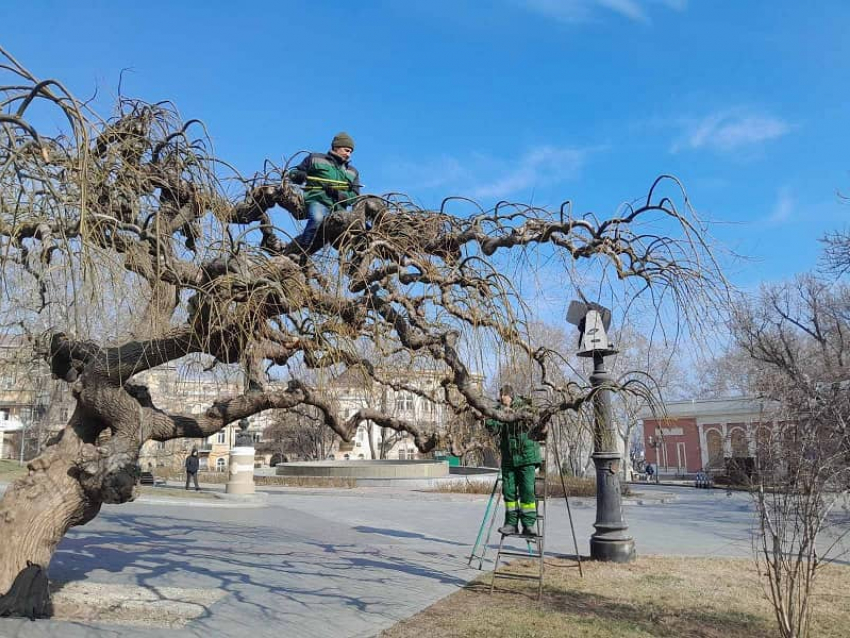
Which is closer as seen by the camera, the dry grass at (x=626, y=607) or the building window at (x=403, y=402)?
the dry grass at (x=626, y=607)

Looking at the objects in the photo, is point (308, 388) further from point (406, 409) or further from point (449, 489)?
point (449, 489)

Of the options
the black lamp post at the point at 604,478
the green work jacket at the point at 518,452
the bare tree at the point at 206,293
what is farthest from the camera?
the black lamp post at the point at 604,478

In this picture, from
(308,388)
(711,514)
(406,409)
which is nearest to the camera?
(308,388)

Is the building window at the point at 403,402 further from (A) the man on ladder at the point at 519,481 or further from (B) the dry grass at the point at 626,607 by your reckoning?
(B) the dry grass at the point at 626,607

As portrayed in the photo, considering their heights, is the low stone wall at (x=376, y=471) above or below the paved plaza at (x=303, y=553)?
above

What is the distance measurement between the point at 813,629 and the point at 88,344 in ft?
22.3

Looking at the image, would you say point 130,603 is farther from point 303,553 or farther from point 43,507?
point 303,553

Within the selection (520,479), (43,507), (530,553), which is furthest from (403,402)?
(43,507)

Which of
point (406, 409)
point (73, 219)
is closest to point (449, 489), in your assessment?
point (406, 409)

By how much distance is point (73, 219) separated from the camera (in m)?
4.43

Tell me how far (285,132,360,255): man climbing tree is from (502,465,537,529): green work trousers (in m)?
4.20

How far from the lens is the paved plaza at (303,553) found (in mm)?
5980

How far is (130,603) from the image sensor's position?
6500mm

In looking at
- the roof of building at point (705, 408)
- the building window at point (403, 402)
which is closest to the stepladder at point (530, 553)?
the building window at point (403, 402)
